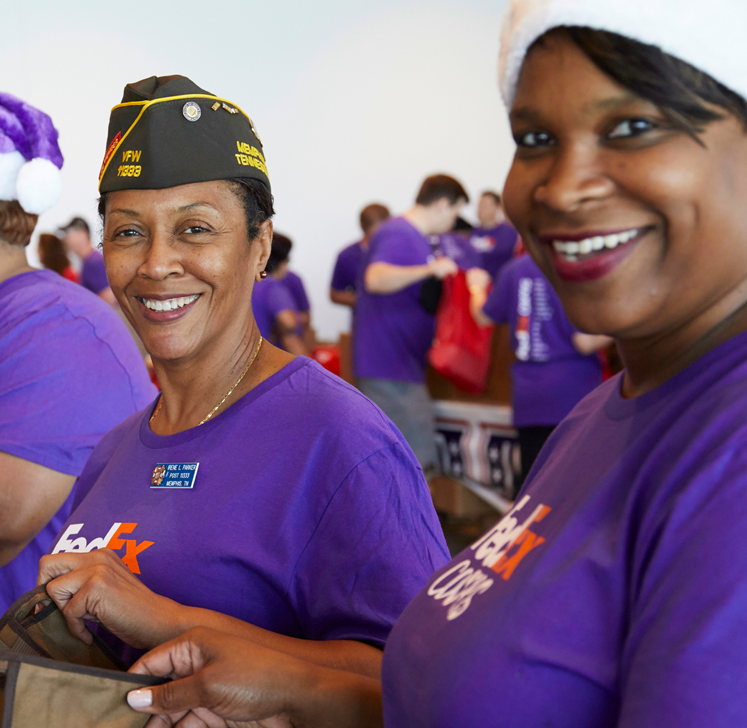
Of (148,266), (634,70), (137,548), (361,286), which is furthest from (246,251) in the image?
(361,286)

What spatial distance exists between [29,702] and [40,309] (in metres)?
1.23

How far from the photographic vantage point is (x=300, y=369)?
1354 mm

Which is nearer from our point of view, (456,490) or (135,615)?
(135,615)

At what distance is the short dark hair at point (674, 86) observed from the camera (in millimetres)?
621

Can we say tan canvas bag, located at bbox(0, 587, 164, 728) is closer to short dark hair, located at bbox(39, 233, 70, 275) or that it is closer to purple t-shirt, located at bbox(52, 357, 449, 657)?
purple t-shirt, located at bbox(52, 357, 449, 657)

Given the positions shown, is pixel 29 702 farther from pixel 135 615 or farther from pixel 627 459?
pixel 627 459

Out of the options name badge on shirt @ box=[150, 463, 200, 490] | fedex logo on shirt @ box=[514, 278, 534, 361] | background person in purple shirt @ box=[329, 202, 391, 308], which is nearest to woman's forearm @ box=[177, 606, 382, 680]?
name badge on shirt @ box=[150, 463, 200, 490]

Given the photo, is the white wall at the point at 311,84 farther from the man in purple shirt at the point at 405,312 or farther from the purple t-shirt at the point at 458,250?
the man in purple shirt at the point at 405,312

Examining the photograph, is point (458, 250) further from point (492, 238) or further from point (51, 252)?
point (51, 252)

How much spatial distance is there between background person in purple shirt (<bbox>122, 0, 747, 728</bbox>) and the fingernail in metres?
0.37

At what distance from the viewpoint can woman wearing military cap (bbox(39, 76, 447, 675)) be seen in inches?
43.6

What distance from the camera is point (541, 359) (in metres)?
3.79

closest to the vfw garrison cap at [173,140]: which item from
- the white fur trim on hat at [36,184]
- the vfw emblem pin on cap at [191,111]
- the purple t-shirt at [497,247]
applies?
the vfw emblem pin on cap at [191,111]

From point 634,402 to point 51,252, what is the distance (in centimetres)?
472
